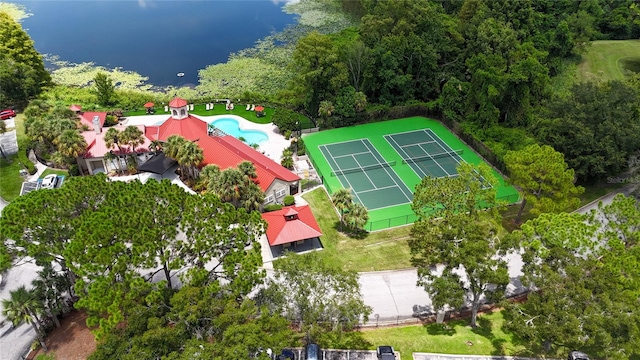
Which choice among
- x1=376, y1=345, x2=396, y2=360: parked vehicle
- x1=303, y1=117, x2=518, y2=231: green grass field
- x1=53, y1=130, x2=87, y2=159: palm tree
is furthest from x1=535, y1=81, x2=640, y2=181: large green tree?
x1=53, y1=130, x2=87, y2=159: palm tree

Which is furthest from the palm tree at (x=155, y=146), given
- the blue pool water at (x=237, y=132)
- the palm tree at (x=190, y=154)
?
the blue pool water at (x=237, y=132)

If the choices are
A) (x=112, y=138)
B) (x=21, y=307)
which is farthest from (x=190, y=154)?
(x=21, y=307)

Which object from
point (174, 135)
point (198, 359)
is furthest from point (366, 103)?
point (198, 359)

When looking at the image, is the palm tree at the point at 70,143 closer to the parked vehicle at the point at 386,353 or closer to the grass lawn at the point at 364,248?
the grass lawn at the point at 364,248

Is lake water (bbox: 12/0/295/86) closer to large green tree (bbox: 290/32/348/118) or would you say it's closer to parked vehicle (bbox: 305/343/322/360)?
large green tree (bbox: 290/32/348/118)

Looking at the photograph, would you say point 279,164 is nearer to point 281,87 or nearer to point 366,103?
point 366,103

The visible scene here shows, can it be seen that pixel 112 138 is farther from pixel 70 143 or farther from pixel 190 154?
pixel 190 154
